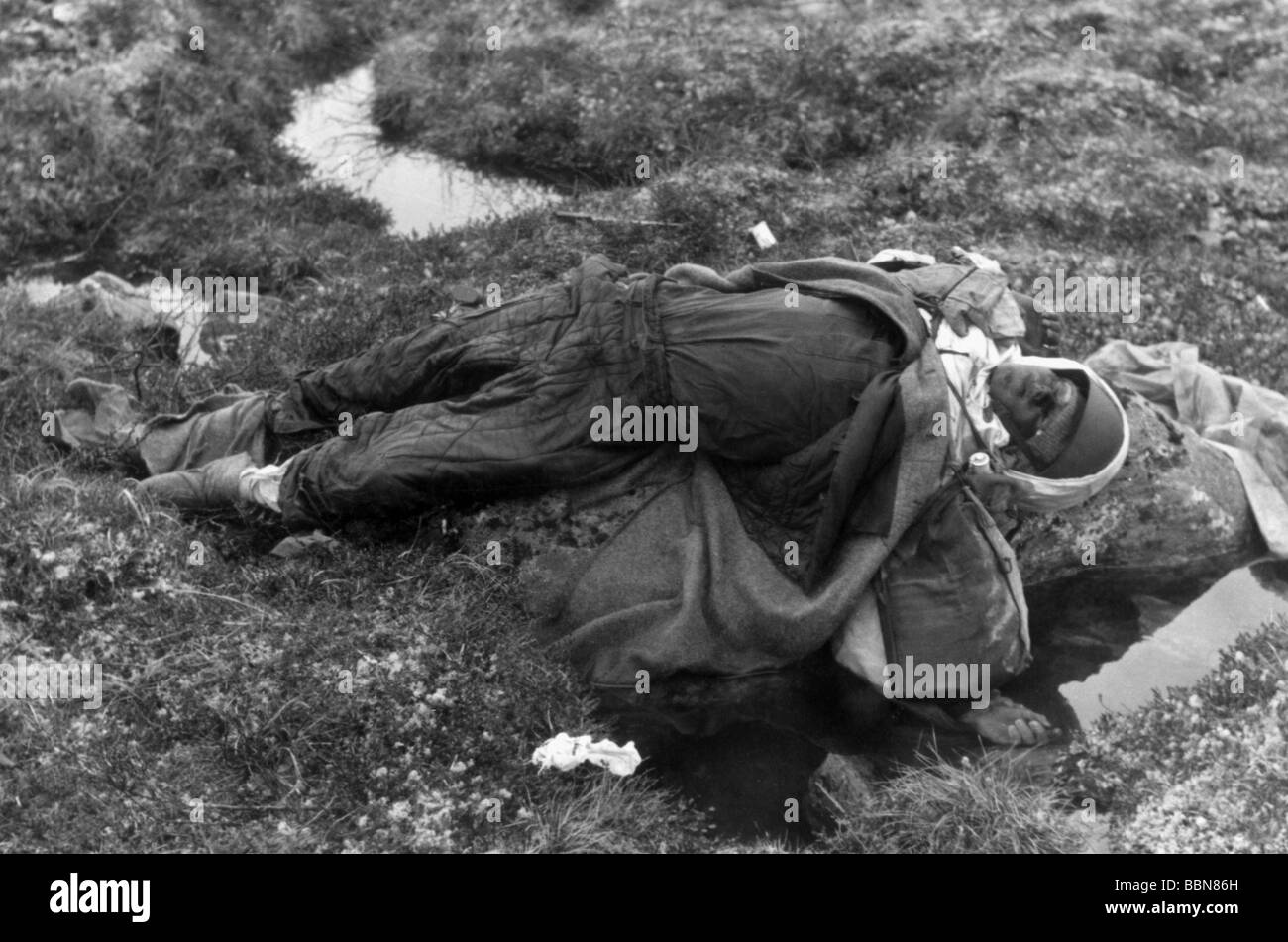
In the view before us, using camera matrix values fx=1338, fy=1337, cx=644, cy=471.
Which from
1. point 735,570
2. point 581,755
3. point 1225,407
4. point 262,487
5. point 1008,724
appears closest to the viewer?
point 581,755

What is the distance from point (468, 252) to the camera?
9211 millimetres

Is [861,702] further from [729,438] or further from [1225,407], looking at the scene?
[1225,407]

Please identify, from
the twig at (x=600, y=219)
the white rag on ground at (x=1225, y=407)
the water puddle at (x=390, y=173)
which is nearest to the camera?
the white rag on ground at (x=1225, y=407)

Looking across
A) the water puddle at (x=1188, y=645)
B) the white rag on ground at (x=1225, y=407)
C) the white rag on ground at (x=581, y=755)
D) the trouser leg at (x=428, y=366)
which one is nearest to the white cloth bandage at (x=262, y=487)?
the trouser leg at (x=428, y=366)

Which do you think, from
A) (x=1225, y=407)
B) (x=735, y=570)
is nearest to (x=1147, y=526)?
(x=1225, y=407)

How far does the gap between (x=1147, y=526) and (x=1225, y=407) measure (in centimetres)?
109

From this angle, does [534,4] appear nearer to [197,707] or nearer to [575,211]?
[575,211]

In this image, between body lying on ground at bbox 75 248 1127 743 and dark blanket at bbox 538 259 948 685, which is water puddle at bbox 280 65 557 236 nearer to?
body lying on ground at bbox 75 248 1127 743

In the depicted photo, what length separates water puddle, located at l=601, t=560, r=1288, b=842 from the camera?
21.0ft

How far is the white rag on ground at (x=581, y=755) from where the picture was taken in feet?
19.4

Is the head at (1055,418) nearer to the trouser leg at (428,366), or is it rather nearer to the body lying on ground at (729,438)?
the body lying on ground at (729,438)

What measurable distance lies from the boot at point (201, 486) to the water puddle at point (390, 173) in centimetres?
318

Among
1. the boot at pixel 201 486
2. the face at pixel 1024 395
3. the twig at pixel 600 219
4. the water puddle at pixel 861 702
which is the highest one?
the face at pixel 1024 395
